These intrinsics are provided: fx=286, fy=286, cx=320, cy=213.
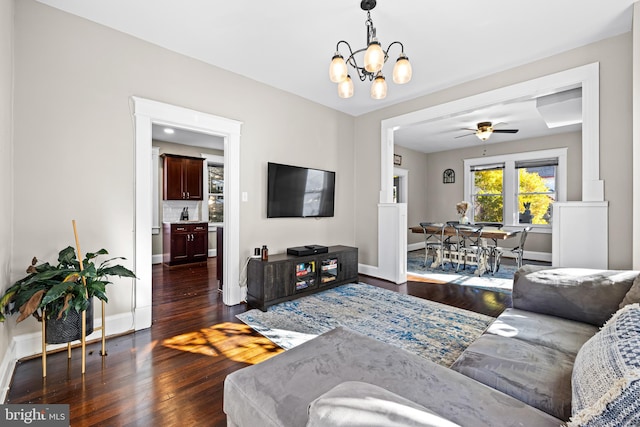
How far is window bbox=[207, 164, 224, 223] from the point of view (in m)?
6.85

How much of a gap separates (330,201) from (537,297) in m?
2.94

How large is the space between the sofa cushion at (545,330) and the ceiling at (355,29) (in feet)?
7.96

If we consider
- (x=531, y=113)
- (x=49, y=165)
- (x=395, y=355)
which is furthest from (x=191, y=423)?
(x=531, y=113)

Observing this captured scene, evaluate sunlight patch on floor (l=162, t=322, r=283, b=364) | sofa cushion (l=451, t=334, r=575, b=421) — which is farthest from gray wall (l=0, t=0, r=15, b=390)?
sofa cushion (l=451, t=334, r=575, b=421)

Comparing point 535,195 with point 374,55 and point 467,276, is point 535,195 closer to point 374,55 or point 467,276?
point 467,276

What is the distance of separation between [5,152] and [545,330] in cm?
366

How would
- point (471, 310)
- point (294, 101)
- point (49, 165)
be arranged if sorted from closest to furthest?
1. point (49, 165)
2. point (471, 310)
3. point (294, 101)

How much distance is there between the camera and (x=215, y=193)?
6.93 meters

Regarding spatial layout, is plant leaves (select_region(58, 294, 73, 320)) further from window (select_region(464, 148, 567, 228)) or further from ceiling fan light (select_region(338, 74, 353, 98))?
window (select_region(464, 148, 567, 228))

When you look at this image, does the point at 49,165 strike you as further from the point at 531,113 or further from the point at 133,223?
the point at 531,113

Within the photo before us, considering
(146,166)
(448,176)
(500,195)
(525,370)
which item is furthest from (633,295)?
(448,176)

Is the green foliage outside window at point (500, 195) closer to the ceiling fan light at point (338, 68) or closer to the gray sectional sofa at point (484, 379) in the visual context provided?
the gray sectional sofa at point (484, 379)

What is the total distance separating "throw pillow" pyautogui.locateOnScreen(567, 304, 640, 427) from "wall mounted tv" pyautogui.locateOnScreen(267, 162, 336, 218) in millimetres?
3209

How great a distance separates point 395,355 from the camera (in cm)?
136
